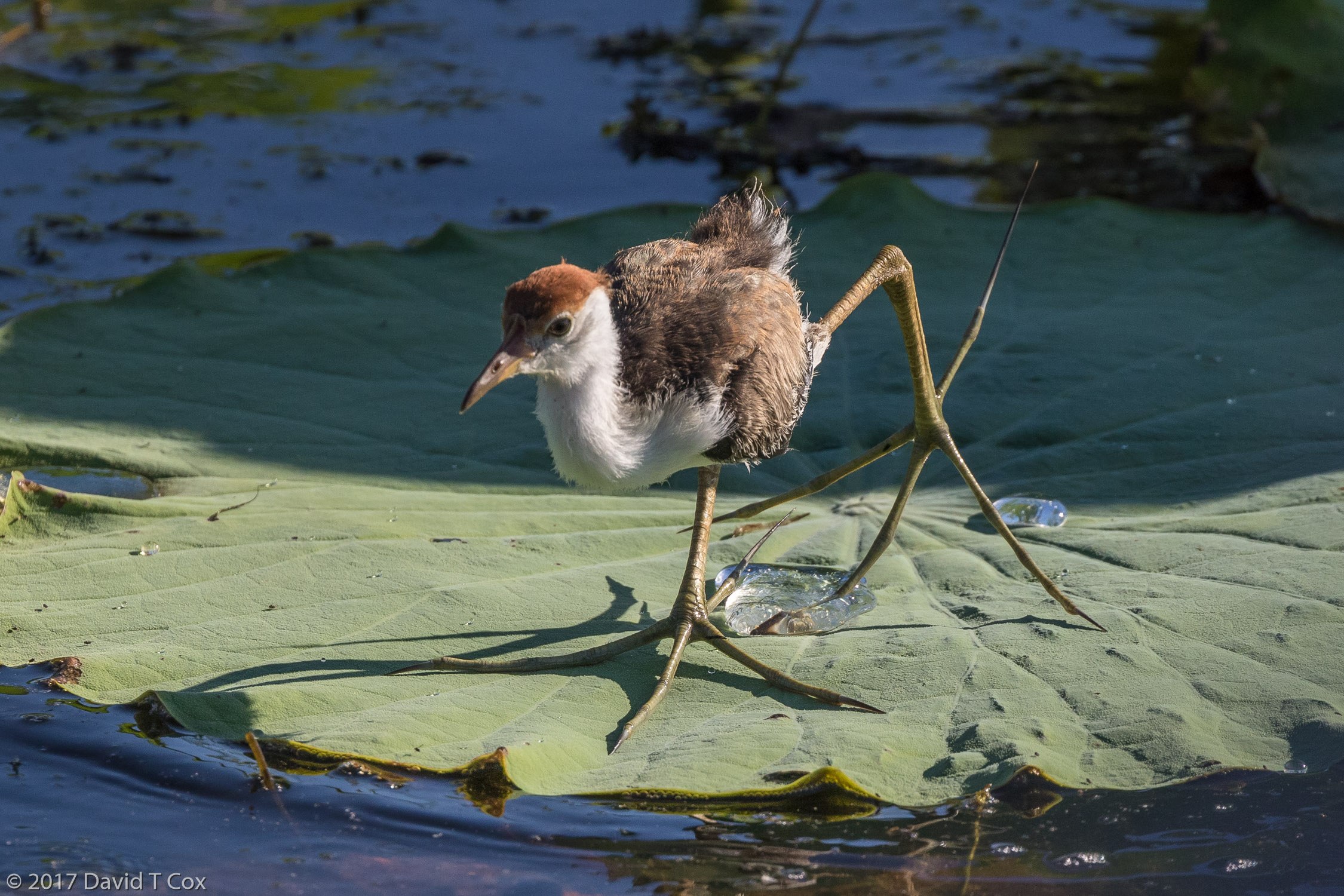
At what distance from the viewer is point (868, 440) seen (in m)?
3.58

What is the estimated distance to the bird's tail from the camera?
289 cm

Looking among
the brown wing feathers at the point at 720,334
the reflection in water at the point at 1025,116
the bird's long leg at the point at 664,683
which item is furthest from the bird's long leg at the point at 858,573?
the reflection in water at the point at 1025,116

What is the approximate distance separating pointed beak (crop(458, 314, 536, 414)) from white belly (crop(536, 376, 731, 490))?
0.11m

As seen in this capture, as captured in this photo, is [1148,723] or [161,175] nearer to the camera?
[1148,723]

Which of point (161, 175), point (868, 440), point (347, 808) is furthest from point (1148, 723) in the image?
point (161, 175)

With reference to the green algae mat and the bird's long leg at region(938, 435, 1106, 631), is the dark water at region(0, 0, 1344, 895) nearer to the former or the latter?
the green algae mat

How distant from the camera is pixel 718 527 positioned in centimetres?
336

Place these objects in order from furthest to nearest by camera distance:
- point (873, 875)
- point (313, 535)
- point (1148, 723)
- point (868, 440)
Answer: point (868, 440)
point (313, 535)
point (1148, 723)
point (873, 875)

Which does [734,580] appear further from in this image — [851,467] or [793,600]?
[851,467]

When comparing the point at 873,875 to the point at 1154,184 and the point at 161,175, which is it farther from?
the point at 161,175

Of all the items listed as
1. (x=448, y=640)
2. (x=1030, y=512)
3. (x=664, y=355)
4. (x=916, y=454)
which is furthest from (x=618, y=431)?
(x=1030, y=512)

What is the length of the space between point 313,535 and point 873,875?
5.13 ft

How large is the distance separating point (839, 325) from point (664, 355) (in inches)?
30.0

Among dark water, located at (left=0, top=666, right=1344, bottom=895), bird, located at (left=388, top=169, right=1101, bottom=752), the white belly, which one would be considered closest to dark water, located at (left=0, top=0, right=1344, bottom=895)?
dark water, located at (left=0, top=666, right=1344, bottom=895)
